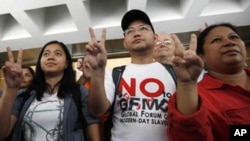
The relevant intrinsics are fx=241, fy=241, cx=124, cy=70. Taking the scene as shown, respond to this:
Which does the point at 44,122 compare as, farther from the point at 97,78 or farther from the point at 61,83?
the point at 97,78

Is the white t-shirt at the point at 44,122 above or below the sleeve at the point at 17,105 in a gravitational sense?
below

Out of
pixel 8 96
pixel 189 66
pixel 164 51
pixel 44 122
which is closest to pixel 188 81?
pixel 189 66

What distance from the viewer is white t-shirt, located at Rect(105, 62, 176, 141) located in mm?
1103

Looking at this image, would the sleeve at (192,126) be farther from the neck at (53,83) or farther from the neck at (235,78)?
the neck at (53,83)

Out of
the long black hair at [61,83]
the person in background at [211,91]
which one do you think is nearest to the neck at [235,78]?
the person in background at [211,91]

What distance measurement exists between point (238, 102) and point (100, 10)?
225cm

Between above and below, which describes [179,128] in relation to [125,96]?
below

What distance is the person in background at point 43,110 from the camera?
3.90ft

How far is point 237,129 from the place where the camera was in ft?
3.02

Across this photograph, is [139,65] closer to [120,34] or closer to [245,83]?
[245,83]

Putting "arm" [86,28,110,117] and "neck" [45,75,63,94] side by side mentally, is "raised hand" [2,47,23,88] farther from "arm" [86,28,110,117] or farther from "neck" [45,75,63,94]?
"arm" [86,28,110,117]

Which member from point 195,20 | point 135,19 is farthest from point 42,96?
point 195,20

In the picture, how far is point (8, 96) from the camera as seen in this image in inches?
46.1

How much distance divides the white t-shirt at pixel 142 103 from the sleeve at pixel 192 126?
0.23 meters
